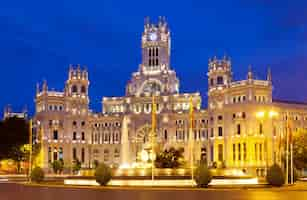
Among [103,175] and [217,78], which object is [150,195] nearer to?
[103,175]

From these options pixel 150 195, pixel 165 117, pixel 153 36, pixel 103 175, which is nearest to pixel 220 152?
pixel 165 117

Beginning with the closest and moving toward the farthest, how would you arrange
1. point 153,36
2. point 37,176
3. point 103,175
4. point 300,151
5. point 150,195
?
point 150,195 < point 103,175 < point 37,176 < point 300,151 < point 153,36

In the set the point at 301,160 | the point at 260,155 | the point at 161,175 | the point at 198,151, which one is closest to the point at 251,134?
the point at 260,155

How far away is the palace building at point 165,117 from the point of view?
145m

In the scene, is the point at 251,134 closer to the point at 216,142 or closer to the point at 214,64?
the point at 216,142

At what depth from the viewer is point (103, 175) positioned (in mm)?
61219

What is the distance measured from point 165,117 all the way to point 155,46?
2778 centimetres

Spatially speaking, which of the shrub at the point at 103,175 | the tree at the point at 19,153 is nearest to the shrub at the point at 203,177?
the shrub at the point at 103,175

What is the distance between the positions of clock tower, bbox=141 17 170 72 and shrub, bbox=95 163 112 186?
11621 centimetres

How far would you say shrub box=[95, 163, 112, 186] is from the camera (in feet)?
201

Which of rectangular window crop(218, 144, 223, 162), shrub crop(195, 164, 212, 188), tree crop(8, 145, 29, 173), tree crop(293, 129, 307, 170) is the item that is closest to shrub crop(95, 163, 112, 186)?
shrub crop(195, 164, 212, 188)

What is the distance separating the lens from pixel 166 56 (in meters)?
180

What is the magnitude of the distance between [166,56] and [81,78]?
90.5 ft

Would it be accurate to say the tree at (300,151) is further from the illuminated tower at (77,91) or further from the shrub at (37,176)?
the illuminated tower at (77,91)
